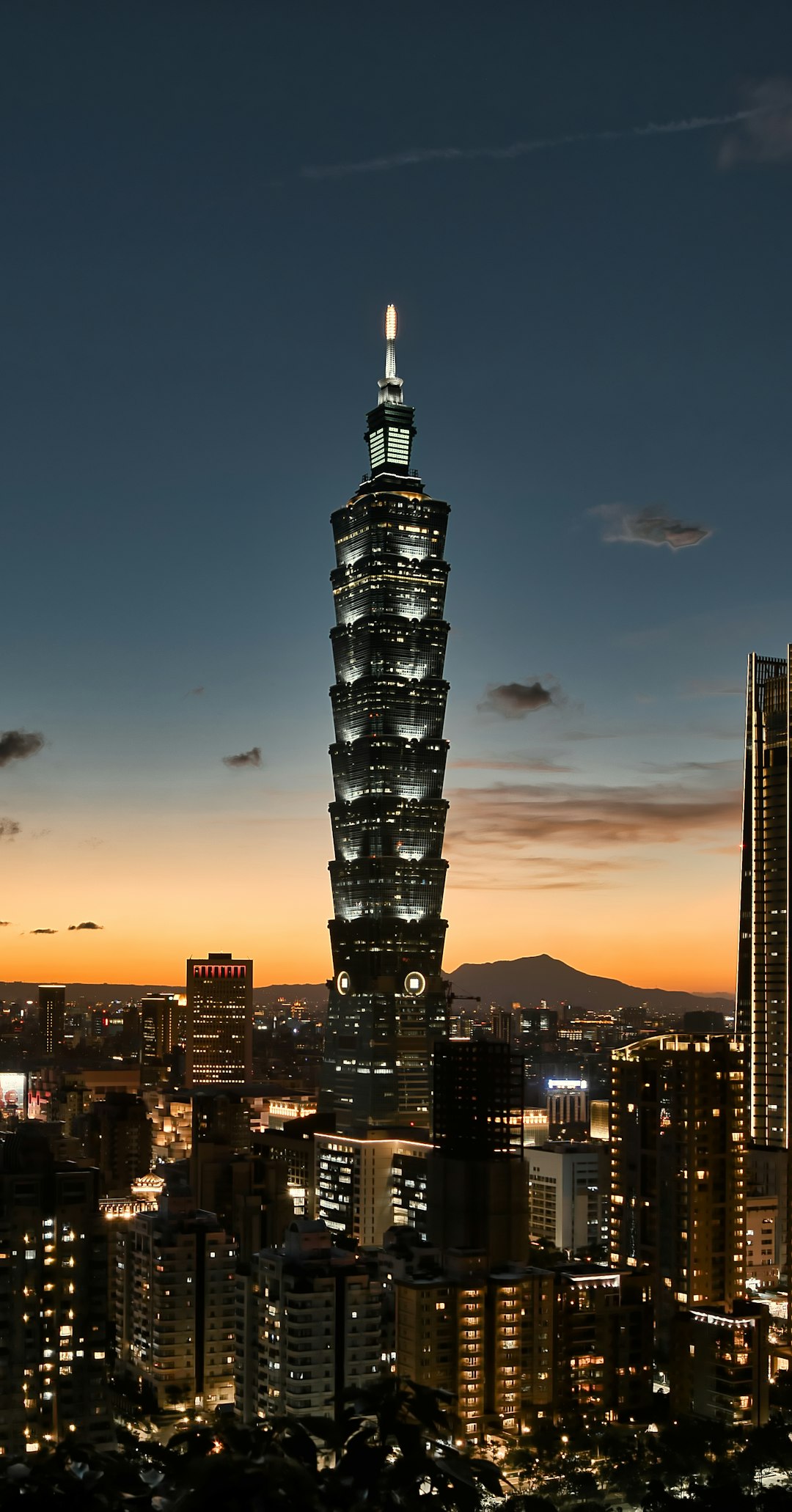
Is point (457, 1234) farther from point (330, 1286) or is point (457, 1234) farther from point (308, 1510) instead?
point (308, 1510)

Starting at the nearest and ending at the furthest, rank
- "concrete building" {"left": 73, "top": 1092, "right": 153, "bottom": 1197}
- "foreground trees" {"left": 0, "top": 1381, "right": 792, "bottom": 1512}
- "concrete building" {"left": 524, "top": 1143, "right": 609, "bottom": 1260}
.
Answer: "foreground trees" {"left": 0, "top": 1381, "right": 792, "bottom": 1512}, "concrete building" {"left": 524, "top": 1143, "right": 609, "bottom": 1260}, "concrete building" {"left": 73, "top": 1092, "right": 153, "bottom": 1197}

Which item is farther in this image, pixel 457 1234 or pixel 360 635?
pixel 360 635

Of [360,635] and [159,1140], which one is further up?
[360,635]

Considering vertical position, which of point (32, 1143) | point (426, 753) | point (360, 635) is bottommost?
point (32, 1143)

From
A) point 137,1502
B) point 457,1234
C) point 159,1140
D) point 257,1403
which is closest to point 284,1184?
point 457,1234

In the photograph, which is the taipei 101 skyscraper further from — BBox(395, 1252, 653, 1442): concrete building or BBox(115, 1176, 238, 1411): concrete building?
BBox(395, 1252, 653, 1442): concrete building

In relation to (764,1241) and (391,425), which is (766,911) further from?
(391,425)

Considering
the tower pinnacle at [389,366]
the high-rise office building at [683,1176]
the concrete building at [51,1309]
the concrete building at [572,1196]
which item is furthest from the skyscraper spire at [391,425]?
the concrete building at [51,1309]

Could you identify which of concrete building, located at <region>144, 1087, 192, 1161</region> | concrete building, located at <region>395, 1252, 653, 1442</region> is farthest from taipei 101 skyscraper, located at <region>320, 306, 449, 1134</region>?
concrete building, located at <region>395, 1252, 653, 1442</region>
